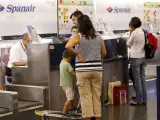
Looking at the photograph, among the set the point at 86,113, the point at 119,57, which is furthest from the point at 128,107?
the point at 86,113

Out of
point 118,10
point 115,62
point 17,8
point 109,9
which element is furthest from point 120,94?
point 118,10

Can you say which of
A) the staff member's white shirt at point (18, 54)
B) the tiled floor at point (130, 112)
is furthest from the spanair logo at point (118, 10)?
the staff member's white shirt at point (18, 54)

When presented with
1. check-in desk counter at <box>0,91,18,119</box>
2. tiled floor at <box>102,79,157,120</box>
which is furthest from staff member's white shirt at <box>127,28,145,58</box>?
check-in desk counter at <box>0,91,18,119</box>

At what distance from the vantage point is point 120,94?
7.11 m

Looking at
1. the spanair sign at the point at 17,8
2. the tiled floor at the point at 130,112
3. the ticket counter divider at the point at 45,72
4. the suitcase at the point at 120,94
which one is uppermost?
the spanair sign at the point at 17,8

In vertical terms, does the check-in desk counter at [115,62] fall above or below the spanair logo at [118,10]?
below

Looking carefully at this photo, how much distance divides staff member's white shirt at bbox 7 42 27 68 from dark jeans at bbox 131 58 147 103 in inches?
77.5

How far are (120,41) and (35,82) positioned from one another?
2.41 meters

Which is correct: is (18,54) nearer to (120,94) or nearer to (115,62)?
(115,62)

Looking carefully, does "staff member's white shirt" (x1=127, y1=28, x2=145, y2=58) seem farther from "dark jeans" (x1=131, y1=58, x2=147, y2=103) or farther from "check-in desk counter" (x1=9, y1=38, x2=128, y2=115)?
"check-in desk counter" (x1=9, y1=38, x2=128, y2=115)

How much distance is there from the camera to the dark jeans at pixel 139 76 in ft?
22.1

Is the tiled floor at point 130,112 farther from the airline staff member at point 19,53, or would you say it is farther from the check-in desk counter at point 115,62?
the airline staff member at point 19,53

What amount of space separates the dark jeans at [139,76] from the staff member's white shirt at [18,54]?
77.5 inches

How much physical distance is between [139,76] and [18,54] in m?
2.22
